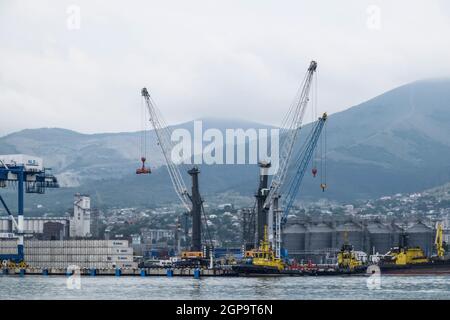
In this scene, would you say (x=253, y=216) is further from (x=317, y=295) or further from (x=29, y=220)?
(x=317, y=295)

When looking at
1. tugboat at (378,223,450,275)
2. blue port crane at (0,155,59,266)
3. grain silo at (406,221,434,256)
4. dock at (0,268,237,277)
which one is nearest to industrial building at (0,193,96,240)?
blue port crane at (0,155,59,266)

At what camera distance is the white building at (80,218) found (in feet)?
581

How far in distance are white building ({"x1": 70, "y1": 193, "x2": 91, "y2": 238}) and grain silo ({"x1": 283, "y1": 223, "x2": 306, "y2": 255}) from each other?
1239 inches

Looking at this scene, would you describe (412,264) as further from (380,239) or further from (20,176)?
(380,239)

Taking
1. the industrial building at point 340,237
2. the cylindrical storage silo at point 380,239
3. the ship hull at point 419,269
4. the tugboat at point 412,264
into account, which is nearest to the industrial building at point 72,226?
the industrial building at point 340,237

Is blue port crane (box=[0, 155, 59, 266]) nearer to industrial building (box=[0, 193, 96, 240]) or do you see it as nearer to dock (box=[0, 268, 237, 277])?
dock (box=[0, 268, 237, 277])

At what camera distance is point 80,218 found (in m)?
180

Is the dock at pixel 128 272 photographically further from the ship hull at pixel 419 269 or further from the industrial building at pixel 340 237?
the industrial building at pixel 340 237

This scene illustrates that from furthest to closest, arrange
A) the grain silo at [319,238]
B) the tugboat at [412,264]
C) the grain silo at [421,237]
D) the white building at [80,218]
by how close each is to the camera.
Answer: the grain silo at [421,237], the white building at [80,218], the grain silo at [319,238], the tugboat at [412,264]

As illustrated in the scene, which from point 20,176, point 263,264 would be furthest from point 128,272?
point 263,264

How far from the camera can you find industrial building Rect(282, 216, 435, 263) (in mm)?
173500
